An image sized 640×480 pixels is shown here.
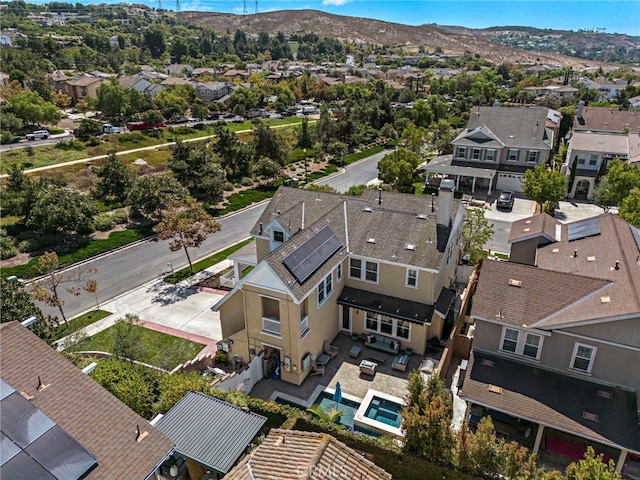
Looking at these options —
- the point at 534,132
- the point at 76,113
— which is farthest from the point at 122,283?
the point at 76,113

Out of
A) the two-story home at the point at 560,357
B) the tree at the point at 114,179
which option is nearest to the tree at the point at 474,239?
the two-story home at the point at 560,357

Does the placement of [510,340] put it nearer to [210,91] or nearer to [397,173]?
[397,173]

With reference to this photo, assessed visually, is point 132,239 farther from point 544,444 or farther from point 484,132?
point 484,132

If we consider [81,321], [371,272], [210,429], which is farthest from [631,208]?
[81,321]

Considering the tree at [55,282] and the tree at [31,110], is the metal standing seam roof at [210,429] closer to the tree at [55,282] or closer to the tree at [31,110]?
the tree at [55,282]

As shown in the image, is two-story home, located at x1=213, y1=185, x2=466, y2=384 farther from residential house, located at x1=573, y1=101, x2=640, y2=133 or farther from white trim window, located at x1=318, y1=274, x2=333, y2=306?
residential house, located at x1=573, y1=101, x2=640, y2=133
